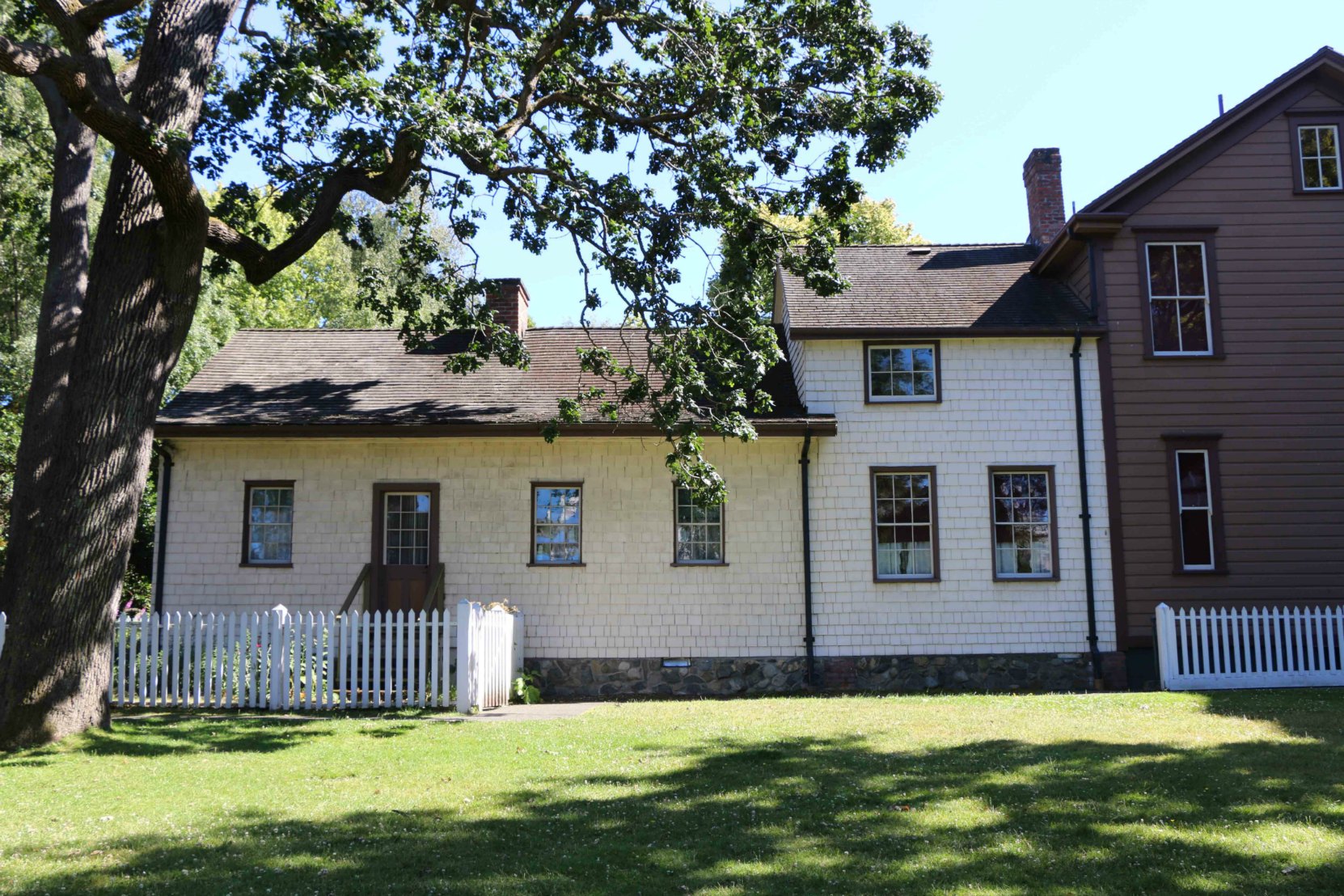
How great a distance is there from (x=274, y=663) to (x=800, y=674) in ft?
24.2

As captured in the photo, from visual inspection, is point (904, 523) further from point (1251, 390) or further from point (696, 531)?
point (1251, 390)

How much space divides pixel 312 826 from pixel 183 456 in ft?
35.8

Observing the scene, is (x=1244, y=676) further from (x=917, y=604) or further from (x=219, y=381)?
(x=219, y=381)

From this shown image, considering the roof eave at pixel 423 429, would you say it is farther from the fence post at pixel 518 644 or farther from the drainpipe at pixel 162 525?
the fence post at pixel 518 644

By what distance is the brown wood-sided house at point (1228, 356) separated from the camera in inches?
618

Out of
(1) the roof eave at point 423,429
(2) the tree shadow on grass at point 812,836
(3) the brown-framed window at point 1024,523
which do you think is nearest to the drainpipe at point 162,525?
(1) the roof eave at point 423,429

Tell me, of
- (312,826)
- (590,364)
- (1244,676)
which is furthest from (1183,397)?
A: (312,826)

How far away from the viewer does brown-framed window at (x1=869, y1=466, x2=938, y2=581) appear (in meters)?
16.0

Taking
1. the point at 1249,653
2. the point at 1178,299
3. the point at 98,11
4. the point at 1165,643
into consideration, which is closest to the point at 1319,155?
the point at 1178,299

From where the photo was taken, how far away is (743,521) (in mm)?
15938

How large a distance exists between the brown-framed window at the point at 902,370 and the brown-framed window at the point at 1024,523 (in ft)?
5.45

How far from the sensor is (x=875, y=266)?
18.9m

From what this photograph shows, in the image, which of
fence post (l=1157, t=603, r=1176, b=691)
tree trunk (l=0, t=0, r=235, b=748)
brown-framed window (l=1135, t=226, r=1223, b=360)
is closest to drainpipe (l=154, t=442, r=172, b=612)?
tree trunk (l=0, t=0, r=235, b=748)

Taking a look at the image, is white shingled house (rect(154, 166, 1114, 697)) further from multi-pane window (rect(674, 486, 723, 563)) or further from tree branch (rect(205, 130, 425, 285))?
tree branch (rect(205, 130, 425, 285))
